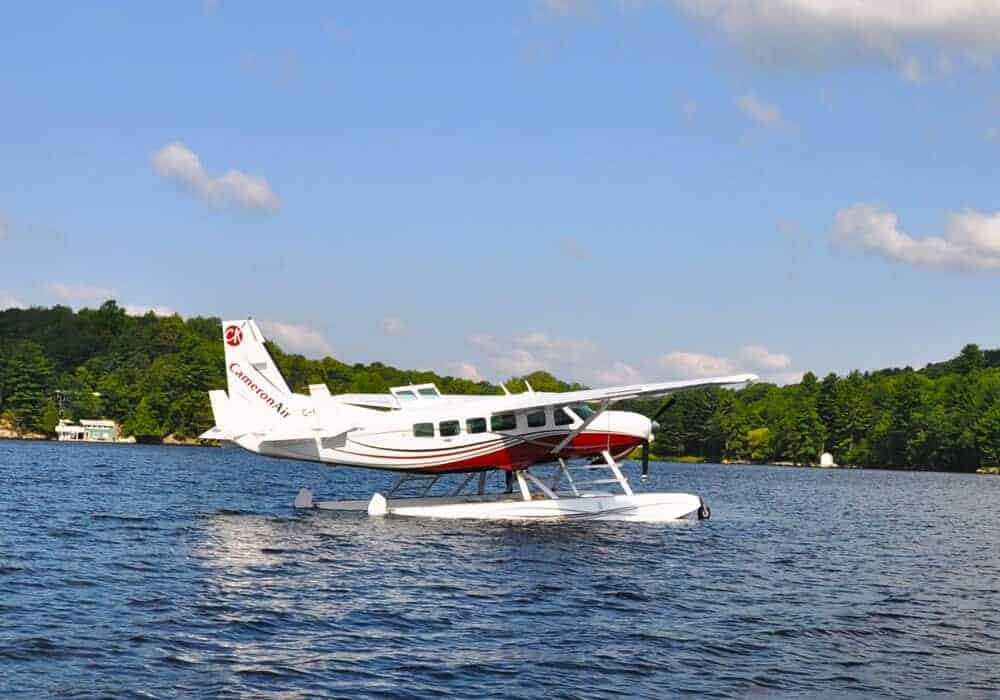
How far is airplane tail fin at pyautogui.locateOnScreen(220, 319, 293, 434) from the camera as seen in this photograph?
1163 inches

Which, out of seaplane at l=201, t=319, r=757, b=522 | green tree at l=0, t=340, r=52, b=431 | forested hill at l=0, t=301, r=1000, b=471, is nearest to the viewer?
seaplane at l=201, t=319, r=757, b=522

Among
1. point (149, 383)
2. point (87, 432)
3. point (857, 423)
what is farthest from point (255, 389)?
point (857, 423)

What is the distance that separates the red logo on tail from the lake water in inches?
199

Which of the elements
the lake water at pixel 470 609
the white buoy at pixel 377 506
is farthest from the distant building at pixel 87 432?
the white buoy at pixel 377 506

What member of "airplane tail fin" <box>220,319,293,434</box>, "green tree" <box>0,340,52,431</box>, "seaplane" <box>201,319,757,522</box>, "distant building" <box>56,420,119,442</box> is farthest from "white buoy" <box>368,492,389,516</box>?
"green tree" <box>0,340,52,431</box>

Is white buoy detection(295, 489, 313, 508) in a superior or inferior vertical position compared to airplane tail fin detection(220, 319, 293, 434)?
inferior

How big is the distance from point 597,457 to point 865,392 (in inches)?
5466

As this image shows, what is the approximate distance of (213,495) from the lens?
40.8m

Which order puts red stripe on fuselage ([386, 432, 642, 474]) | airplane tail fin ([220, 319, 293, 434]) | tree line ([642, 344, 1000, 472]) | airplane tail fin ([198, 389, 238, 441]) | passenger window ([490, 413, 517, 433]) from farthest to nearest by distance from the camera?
tree line ([642, 344, 1000, 472]) < red stripe on fuselage ([386, 432, 642, 474]) < passenger window ([490, 413, 517, 433]) < airplane tail fin ([220, 319, 293, 434]) < airplane tail fin ([198, 389, 238, 441])

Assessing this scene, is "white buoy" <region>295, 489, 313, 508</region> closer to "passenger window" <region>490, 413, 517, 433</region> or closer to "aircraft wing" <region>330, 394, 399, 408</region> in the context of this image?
"aircraft wing" <region>330, 394, 399, 408</region>

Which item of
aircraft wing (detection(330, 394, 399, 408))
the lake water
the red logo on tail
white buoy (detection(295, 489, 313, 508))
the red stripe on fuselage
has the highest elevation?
the red logo on tail

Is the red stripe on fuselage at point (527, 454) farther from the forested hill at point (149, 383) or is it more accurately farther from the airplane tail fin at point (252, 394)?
the forested hill at point (149, 383)

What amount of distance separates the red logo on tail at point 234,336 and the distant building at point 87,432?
119m

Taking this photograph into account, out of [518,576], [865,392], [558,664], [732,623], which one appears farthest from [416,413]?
[865,392]
